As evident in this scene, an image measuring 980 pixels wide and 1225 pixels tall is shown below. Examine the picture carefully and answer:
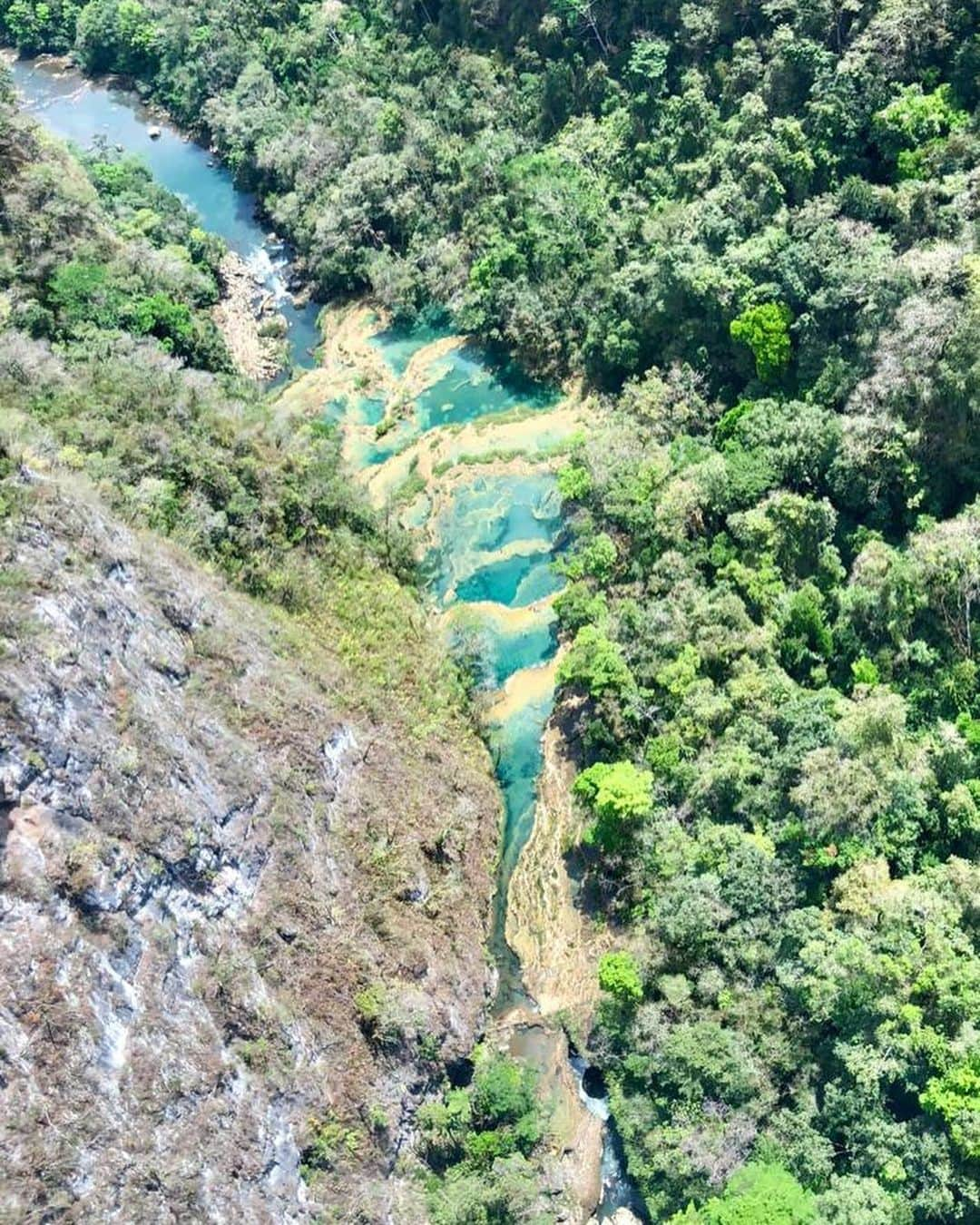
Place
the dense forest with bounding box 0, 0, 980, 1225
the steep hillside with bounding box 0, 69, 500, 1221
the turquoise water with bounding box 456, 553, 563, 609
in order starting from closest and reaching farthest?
the steep hillside with bounding box 0, 69, 500, 1221 < the dense forest with bounding box 0, 0, 980, 1225 < the turquoise water with bounding box 456, 553, 563, 609

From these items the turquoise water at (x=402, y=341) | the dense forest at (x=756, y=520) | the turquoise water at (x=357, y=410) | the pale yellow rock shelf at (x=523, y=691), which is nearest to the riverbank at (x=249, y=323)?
the dense forest at (x=756, y=520)

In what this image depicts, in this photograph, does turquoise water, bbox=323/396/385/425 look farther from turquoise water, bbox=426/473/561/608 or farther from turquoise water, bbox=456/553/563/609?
turquoise water, bbox=456/553/563/609

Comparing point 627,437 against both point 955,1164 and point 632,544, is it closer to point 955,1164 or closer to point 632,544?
point 632,544

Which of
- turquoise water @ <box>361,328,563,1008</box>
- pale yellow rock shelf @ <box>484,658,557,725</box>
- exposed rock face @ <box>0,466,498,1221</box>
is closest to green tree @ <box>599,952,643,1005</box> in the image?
turquoise water @ <box>361,328,563,1008</box>

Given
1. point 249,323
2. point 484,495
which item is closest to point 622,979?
point 484,495

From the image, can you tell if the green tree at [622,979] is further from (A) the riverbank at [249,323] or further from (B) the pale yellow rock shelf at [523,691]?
(A) the riverbank at [249,323]

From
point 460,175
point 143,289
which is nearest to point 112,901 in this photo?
point 143,289

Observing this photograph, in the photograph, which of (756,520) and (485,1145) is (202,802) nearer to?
(485,1145)
